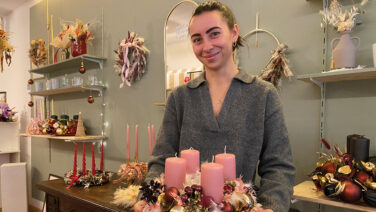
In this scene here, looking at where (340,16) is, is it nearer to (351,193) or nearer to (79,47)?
(351,193)

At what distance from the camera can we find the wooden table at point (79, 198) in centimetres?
145

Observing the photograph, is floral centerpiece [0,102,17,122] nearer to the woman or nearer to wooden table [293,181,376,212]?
the woman

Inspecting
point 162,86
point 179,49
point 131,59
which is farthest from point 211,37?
point 131,59

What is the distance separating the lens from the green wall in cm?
133

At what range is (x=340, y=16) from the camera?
48.2 inches

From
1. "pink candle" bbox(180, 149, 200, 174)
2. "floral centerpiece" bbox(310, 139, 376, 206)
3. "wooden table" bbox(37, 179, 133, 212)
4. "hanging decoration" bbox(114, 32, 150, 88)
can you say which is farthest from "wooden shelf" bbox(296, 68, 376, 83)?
"hanging decoration" bbox(114, 32, 150, 88)

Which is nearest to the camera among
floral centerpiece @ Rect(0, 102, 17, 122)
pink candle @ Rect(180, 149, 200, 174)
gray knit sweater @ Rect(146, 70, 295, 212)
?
pink candle @ Rect(180, 149, 200, 174)

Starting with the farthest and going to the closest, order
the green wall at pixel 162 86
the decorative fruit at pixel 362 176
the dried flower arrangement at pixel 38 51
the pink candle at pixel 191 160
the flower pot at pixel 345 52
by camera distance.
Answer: the dried flower arrangement at pixel 38 51 < the green wall at pixel 162 86 < the flower pot at pixel 345 52 < the decorative fruit at pixel 362 176 < the pink candle at pixel 191 160

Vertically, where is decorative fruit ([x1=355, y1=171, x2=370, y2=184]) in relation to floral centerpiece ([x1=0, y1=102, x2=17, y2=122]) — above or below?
below

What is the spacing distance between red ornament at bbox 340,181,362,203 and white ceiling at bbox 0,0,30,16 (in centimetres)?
424

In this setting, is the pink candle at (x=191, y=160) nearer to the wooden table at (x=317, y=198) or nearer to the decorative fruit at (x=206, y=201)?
the decorative fruit at (x=206, y=201)

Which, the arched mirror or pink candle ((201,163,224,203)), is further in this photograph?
the arched mirror

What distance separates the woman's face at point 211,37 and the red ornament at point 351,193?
74 cm

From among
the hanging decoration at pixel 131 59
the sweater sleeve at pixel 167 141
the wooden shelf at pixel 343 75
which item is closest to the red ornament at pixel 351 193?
the wooden shelf at pixel 343 75
